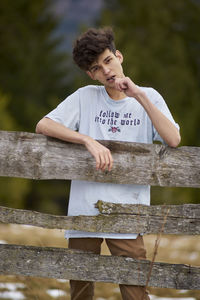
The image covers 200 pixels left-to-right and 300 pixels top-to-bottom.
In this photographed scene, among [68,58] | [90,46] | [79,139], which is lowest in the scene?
[79,139]

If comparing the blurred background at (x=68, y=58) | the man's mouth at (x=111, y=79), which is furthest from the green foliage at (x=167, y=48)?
the man's mouth at (x=111, y=79)

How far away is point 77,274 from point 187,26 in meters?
30.8

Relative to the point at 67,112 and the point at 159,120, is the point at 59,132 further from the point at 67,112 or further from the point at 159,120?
the point at 159,120

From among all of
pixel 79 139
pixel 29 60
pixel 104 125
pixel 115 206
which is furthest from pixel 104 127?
pixel 29 60

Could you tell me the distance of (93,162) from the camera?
342cm

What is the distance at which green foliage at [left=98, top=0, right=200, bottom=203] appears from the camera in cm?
2575

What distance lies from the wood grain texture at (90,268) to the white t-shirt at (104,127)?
16 centimetres

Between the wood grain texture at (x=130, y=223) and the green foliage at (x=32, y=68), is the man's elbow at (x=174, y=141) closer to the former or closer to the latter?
the wood grain texture at (x=130, y=223)

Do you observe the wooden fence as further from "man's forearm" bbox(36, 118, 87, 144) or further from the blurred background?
the blurred background

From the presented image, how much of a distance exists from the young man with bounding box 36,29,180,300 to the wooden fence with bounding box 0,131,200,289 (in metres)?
0.07

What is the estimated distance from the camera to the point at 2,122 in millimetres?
18594

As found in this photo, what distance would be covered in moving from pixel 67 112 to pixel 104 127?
0.27m

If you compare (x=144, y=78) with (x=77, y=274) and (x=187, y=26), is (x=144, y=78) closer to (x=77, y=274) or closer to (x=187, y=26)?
(x=187, y=26)

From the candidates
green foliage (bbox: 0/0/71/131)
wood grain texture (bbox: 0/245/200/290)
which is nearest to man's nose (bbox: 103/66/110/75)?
wood grain texture (bbox: 0/245/200/290)
